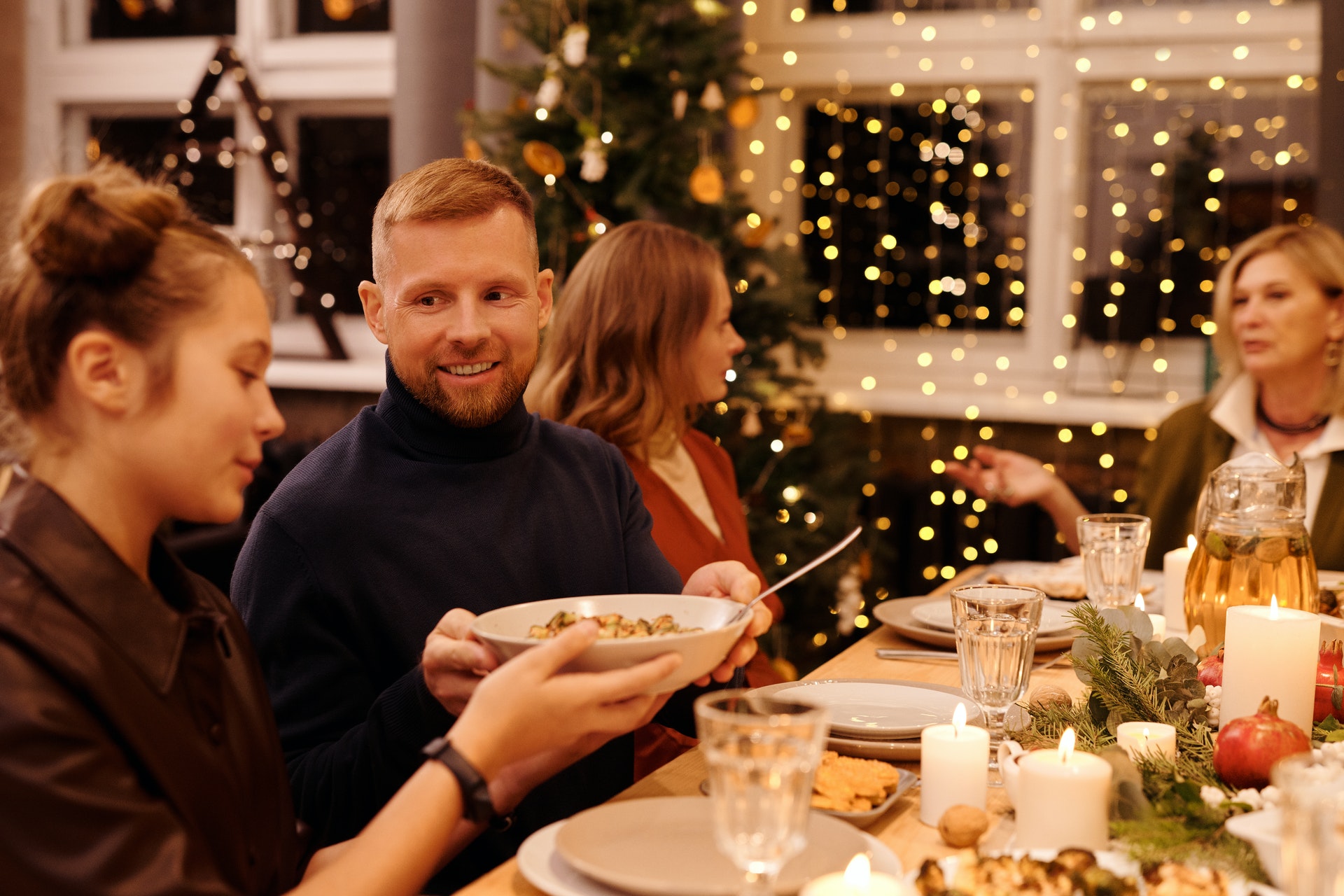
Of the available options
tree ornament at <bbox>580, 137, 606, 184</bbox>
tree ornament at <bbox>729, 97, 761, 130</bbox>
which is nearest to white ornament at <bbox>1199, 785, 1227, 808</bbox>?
tree ornament at <bbox>580, 137, 606, 184</bbox>

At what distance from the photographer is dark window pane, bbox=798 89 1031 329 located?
4.04 m

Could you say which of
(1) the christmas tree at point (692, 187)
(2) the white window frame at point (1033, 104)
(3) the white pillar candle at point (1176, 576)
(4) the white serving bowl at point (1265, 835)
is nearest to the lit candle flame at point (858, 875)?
(4) the white serving bowl at point (1265, 835)

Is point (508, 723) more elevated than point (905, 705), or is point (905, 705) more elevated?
point (508, 723)

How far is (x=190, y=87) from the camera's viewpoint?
184 inches

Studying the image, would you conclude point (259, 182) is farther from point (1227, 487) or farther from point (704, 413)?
point (1227, 487)

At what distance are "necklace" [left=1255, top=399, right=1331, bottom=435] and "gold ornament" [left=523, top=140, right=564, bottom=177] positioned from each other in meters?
1.82

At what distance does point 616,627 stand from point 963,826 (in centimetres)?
35

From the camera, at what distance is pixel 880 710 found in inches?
52.4

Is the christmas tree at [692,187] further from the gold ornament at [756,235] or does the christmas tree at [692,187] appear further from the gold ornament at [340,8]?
the gold ornament at [340,8]

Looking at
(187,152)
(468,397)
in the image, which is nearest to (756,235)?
(468,397)

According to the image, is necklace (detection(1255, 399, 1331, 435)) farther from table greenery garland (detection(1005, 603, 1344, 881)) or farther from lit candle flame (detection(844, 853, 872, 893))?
lit candle flame (detection(844, 853, 872, 893))

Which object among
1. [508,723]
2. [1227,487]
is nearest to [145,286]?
[508,723]

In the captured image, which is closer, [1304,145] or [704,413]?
[704,413]

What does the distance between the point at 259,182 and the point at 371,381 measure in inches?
38.5
